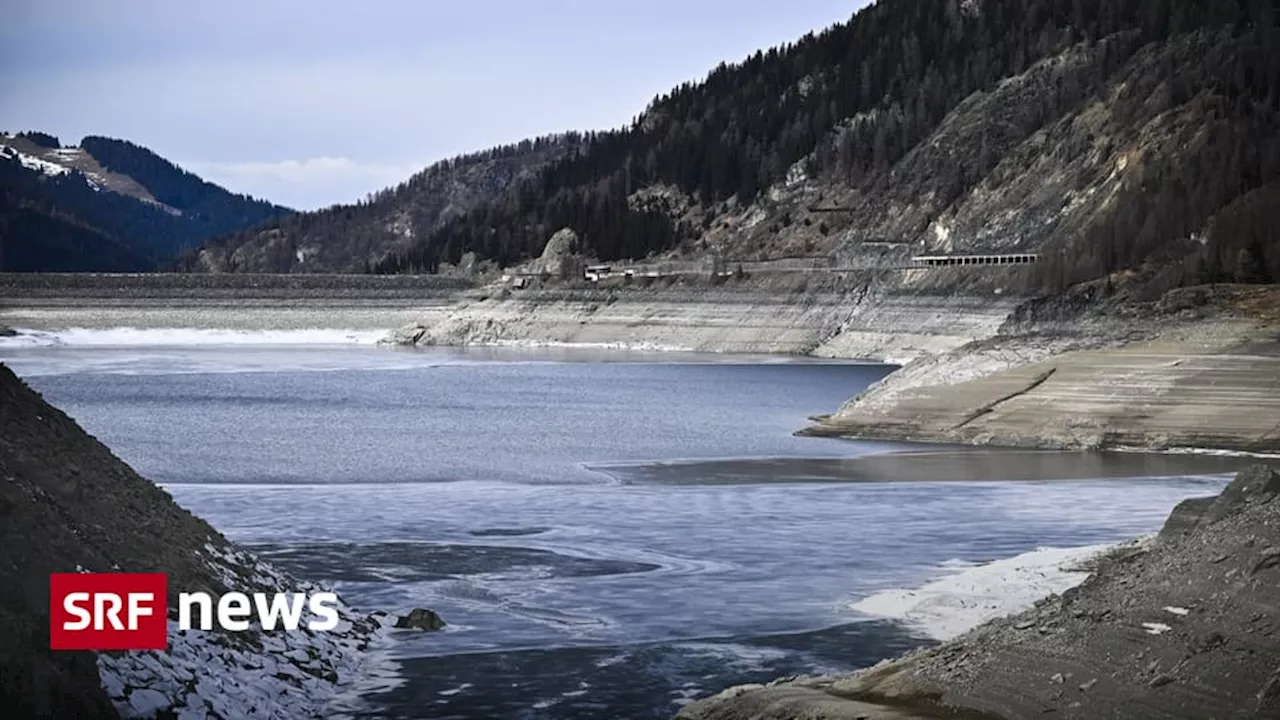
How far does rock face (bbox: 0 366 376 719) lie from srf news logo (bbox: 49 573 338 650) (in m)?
0.11

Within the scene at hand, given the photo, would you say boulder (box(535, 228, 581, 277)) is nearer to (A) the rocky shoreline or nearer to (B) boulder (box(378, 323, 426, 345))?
(B) boulder (box(378, 323, 426, 345))

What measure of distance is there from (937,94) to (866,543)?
12333cm

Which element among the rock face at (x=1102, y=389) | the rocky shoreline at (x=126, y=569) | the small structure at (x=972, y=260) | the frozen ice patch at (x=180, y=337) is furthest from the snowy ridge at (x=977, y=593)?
the frozen ice patch at (x=180, y=337)

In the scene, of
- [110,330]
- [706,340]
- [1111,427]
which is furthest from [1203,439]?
[110,330]

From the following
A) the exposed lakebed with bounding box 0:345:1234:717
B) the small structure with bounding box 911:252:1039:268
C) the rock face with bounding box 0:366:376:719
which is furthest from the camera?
the small structure with bounding box 911:252:1039:268

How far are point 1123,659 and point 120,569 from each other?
7.98m

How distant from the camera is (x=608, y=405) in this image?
59.4m

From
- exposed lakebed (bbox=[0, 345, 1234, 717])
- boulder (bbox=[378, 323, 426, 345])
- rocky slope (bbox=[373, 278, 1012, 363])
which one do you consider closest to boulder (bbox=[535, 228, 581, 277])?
rocky slope (bbox=[373, 278, 1012, 363])

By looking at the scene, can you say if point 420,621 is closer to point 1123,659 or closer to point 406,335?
point 1123,659

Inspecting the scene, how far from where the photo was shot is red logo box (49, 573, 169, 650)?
13.4m

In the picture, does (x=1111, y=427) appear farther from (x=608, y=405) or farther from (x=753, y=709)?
(x=753, y=709)

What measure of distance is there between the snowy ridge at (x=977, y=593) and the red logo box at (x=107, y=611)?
7698mm

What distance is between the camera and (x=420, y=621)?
19.1 meters

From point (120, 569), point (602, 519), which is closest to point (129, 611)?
point (120, 569)
